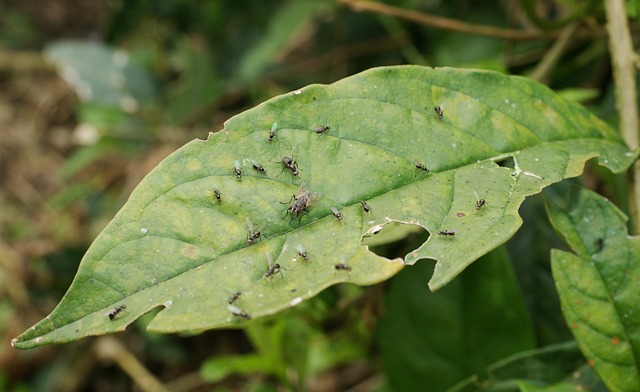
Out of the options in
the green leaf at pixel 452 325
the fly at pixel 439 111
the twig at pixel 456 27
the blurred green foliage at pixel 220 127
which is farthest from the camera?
the twig at pixel 456 27

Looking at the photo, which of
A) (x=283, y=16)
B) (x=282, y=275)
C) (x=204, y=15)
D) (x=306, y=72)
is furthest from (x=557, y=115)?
(x=204, y=15)

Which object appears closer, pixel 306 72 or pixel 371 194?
pixel 371 194

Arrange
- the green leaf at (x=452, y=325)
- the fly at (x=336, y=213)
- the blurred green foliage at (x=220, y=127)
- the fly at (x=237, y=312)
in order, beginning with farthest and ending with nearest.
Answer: the blurred green foliage at (x=220, y=127) → the green leaf at (x=452, y=325) → the fly at (x=336, y=213) → the fly at (x=237, y=312)

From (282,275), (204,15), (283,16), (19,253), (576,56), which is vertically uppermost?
(204,15)

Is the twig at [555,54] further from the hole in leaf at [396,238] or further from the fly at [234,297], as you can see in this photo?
the fly at [234,297]

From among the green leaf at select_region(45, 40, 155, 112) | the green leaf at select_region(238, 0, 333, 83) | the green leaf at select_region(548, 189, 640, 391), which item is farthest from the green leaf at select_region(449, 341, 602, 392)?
the green leaf at select_region(45, 40, 155, 112)

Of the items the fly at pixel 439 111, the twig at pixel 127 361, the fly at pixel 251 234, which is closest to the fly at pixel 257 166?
the fly at pixel 251 234

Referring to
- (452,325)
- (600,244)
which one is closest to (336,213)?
(600,244)

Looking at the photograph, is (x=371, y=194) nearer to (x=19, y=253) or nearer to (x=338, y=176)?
(x=338, y=176)
